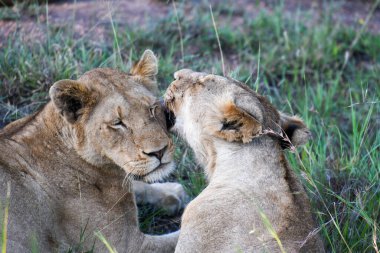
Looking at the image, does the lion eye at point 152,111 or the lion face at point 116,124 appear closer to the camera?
the lion face at point 116,124

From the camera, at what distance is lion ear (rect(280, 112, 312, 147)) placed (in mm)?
4373

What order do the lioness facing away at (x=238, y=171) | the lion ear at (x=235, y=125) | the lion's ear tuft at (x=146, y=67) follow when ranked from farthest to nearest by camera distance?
the lion's ear tuft at (x=146, y=67) < the lion ear at (x=235, y=125) < the lioness facing away at (x=238, y=171)

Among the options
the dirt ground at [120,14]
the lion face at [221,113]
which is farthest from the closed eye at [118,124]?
the dirt ground at [120,14]

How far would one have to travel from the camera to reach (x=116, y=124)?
4227 mm

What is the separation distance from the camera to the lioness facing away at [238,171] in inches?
153

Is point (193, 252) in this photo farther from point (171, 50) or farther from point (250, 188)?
point (171, 50)

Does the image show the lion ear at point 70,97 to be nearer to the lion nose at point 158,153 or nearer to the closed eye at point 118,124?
the closed eye at point 118,124

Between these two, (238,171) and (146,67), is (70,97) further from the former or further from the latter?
(238,171)

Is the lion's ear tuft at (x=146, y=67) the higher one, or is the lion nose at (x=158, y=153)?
the lion's ear tuft at (x=146, y=67)

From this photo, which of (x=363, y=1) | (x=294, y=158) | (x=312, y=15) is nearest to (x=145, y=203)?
(x=294, y=158)

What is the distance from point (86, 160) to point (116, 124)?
0.32 metres

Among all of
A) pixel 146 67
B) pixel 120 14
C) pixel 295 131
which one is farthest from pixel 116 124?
pixel 120 14

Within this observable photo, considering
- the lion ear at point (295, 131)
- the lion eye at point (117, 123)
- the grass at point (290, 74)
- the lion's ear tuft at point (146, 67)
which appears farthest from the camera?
the grass at point (290, 74)

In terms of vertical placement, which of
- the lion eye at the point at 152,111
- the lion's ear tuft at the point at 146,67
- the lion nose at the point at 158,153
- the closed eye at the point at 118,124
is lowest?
the lion nose at the point at 158,153
